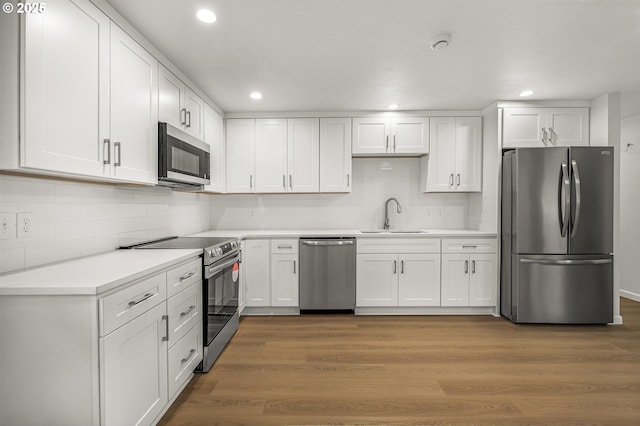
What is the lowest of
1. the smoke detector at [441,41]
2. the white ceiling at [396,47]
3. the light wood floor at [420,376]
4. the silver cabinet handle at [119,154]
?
the light wood floor at [420,376]

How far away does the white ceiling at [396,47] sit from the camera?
201cm

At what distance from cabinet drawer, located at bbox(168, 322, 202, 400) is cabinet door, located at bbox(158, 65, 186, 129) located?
1.63 metres

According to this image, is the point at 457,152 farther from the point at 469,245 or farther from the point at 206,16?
the point at 206,16

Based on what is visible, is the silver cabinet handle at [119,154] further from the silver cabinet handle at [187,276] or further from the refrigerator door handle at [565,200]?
the refrigerator door handle at [565,200]

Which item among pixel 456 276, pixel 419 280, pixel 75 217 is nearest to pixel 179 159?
pixel 75 217

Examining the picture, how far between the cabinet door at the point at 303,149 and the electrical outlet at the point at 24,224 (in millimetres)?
2672

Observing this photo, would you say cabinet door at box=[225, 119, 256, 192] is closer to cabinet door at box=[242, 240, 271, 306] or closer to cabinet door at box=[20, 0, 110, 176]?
cabinet door at box=[242, 240, 271, 306]

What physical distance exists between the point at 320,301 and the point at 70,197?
2.62 metres

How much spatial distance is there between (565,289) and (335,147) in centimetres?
296

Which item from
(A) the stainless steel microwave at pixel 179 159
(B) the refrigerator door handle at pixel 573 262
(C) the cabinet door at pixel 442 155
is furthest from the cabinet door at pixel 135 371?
(B) the refrigerator door handle at pixel 573 262

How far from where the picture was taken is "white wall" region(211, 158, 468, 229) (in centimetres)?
448

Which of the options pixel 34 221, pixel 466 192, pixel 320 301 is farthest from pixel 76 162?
pixel 466 192

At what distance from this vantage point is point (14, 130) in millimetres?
1361

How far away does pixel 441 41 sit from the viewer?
2322 millimetres
